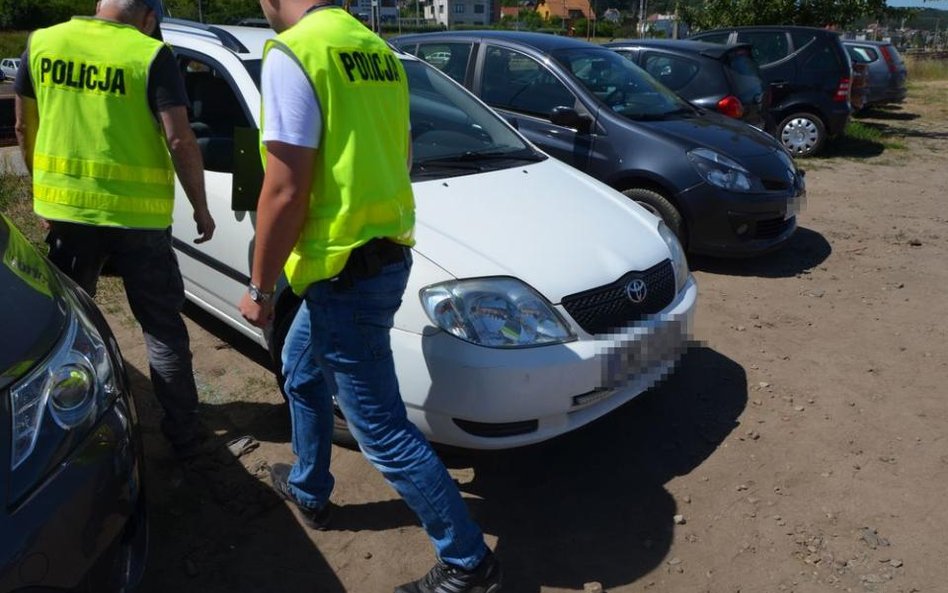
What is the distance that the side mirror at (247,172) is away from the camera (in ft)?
→ 8.44

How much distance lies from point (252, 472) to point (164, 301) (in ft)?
2.51

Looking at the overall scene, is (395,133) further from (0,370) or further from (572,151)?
(572,151)

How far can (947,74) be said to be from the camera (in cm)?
2580

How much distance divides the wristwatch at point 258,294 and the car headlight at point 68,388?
437 millimetres

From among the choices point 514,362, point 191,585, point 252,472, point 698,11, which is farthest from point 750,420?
point 698,11

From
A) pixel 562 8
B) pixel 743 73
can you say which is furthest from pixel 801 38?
pixel 562 8

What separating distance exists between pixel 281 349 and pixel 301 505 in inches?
25.6

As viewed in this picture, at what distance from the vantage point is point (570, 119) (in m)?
5.45

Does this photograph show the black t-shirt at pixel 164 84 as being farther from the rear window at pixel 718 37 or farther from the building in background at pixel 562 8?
the building in background at pixel 562 8

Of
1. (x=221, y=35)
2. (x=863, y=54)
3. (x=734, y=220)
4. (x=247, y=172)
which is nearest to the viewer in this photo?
(x=247, y=172)

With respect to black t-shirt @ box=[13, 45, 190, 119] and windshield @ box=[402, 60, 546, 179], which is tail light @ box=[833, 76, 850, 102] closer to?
windshield @ box=[402, 60, 546, 179]

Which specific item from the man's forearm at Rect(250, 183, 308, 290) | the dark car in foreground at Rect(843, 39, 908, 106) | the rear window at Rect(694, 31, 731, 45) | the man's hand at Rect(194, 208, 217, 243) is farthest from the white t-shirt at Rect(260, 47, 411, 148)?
the dark car in foreground at Rect(843, 39, 908, 106)

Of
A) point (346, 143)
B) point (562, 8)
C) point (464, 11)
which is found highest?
point (562, 8)

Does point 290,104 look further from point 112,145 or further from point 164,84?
point 112,145
